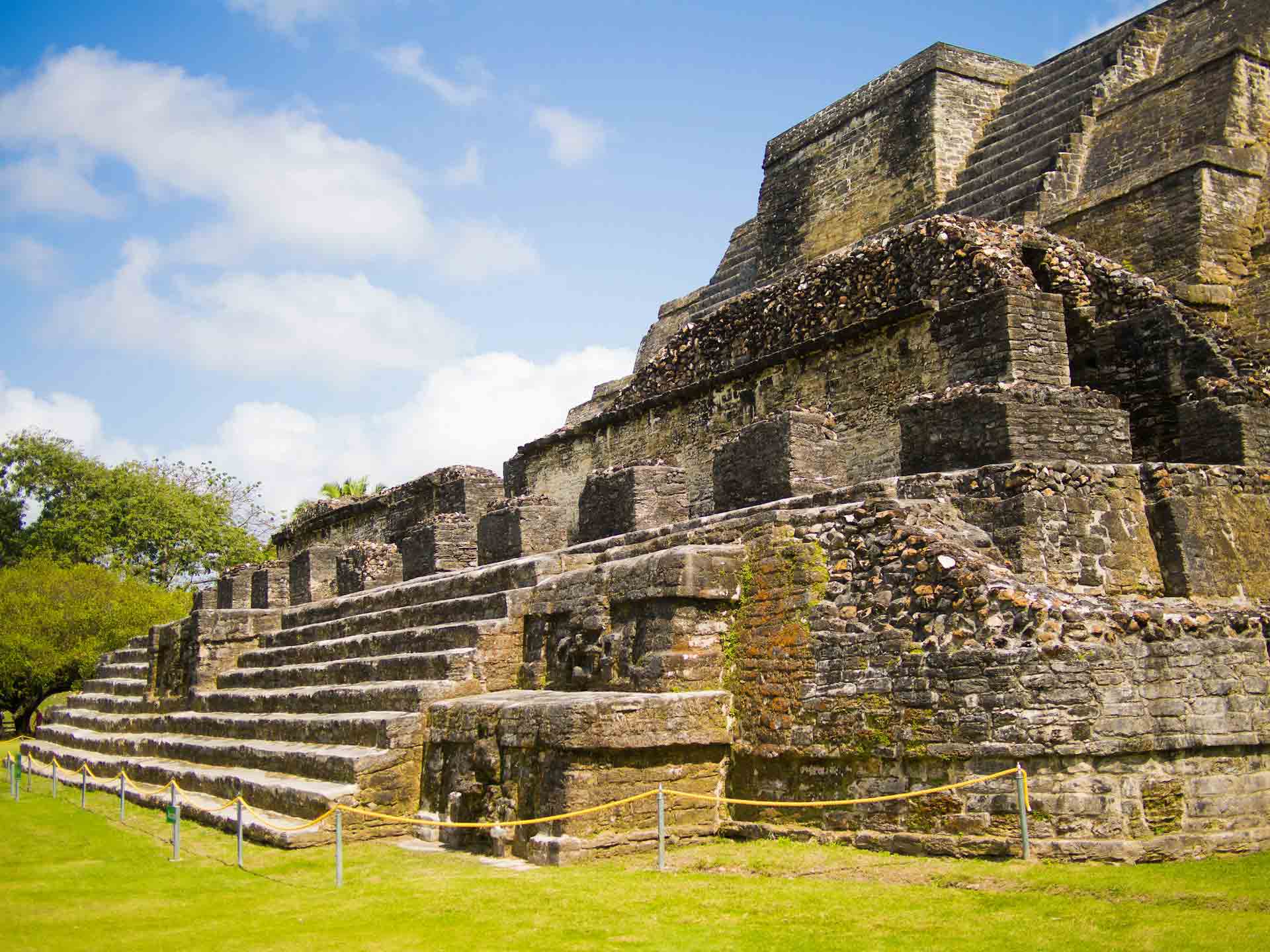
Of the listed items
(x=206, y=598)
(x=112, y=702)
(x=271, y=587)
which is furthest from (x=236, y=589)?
(x=112, y=702)

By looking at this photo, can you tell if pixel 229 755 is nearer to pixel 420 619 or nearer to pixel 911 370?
pixel 420 619

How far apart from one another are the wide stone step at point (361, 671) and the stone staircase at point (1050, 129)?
9.31 m

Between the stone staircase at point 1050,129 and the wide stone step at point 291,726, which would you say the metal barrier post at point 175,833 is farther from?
the stone staircase at point 1050,129

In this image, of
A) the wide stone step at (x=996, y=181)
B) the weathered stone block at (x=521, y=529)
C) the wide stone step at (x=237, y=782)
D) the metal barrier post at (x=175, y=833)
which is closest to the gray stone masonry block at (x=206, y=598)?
the wide stone step at (x=237, y=782)

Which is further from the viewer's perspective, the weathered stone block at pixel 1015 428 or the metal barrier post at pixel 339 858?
the weathered stone block at pixel 1015 428

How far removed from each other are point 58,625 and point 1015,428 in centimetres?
2068

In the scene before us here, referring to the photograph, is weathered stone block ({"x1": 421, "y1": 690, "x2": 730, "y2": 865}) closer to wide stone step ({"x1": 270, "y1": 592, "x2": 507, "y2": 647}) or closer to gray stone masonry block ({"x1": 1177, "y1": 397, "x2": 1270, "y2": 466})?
wide stone step ({"x1": 270, "y1": 592, "x2": 507, "y2": 647})

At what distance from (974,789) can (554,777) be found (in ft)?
8.25

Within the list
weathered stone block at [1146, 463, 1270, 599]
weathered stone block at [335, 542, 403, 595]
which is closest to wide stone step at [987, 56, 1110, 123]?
weathered stone block at [1146, 463, 1270, 599]

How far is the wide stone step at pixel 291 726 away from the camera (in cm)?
903

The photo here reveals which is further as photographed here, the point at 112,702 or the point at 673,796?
the point at 112,702

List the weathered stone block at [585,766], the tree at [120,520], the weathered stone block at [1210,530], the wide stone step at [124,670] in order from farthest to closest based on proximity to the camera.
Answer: the tree at [120,520], the wide stone step at [124,670], the weathered stone block at [1210,530], the weathered stone block at [585,766]

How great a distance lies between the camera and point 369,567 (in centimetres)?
1603

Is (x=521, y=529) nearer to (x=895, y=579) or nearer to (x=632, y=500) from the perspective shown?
(x=632, y=500)
